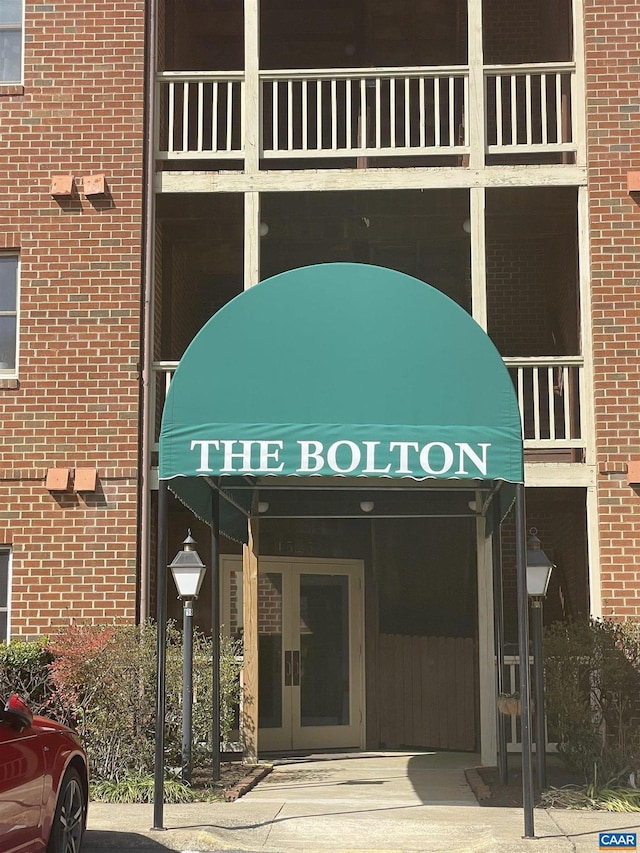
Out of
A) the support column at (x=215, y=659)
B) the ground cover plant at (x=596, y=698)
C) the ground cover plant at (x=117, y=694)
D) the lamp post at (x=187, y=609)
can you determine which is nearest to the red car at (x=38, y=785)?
the ground cover plant at (x=117, y=694)

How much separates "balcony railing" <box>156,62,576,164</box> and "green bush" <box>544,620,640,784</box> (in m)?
5.95

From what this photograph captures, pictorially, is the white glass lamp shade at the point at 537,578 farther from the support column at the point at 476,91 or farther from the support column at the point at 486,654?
the support column at the point at 476,91

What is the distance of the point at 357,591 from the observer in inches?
652

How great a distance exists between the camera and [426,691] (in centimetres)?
1631

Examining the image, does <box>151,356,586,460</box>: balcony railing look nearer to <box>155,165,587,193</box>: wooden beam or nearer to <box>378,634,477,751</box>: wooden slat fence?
<box>155,165,587,193</box>: wooden beam

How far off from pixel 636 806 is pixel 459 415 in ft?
13.0

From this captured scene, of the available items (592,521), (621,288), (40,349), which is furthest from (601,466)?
(40,349)

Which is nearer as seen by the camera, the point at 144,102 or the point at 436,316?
the point at 436,316

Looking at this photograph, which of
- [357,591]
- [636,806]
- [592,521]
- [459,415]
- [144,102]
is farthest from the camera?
[357,591]

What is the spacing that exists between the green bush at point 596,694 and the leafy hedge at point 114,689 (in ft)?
11.6

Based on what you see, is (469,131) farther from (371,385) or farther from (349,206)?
(371,385)

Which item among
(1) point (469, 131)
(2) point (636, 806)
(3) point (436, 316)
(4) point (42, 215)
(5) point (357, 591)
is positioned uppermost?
(1) point (469, 131)

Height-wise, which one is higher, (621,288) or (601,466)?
(621,288)

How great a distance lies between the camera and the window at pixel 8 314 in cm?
1447
